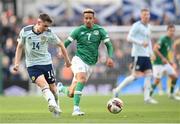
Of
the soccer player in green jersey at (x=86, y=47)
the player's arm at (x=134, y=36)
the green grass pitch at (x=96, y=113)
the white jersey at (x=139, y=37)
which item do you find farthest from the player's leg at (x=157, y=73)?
the soccer player in green jersey at (x=86, y=47)

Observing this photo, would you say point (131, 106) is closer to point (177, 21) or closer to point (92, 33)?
point (92, 33)

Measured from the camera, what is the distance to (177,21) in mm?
35375

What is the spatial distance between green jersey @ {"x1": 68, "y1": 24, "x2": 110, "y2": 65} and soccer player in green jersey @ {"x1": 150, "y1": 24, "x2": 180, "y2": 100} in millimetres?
6035

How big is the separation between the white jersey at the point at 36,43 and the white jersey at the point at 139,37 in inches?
244

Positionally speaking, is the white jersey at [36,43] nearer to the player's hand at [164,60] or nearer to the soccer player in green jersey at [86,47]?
the soccer player in green jersey at [86,47]

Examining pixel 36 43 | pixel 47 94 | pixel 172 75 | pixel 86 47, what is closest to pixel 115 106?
pixel 47 94

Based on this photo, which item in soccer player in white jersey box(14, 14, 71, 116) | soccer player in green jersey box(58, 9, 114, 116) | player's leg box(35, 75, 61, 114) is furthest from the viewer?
soccer player in green jersey box(58, 9, 114, 116)

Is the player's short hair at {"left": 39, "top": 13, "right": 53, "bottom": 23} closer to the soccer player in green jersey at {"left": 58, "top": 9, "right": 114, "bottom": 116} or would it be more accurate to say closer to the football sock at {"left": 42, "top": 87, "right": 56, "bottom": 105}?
the football sock at {"left": 42, "top": 87, "right": 56, "bottom": 105}

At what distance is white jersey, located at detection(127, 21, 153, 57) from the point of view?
950 inches

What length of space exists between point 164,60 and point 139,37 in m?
1.63

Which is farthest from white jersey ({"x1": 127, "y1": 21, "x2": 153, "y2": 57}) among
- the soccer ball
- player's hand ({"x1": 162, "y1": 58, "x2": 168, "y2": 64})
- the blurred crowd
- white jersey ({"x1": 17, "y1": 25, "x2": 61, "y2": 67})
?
the blurred crowd

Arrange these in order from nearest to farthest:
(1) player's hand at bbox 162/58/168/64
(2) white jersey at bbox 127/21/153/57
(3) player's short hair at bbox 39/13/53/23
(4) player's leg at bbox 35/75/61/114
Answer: (4) player's leg at bbox 35/75/61/114
(3) player's short hair at bbox 39/13/53/23
(2) white jersey at bbox 127/21/153/57
(1) player's hand at bbox 162/58/168/64

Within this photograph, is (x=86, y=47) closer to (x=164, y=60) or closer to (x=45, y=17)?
(x=45, y=17)

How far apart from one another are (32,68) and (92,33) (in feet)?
6.92
